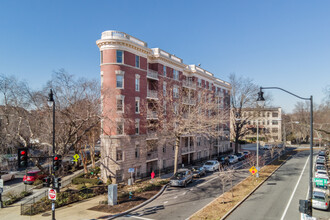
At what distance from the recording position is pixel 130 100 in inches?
1249

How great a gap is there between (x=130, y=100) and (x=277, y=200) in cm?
2021

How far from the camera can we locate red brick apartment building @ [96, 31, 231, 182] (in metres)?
29.7

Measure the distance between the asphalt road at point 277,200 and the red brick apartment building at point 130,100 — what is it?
10.0m

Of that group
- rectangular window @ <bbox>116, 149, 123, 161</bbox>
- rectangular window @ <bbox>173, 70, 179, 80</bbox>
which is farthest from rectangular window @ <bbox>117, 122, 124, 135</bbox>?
rectangular window @ <bbox>173, 70, 179, 80</bbox>

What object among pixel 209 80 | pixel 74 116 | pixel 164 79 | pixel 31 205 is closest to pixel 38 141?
pixel 74 116

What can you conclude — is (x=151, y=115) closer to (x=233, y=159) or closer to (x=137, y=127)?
(x=137, y=127)

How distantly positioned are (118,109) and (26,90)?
424 inches

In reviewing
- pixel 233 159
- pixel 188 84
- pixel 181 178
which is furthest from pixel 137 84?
pixel 233 159

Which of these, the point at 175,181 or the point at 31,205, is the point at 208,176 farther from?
the point at 31,205

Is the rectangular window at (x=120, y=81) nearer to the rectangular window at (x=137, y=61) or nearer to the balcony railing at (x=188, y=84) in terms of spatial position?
the rectangular window at (x=137, y=61)

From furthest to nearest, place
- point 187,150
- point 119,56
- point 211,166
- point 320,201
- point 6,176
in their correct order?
1. point 187,150
2. point 211,166
3. point 6,176
4. point 119,56
5. point 320,201

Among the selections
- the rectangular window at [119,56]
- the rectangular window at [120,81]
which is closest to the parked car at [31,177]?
the rectangular window at [120,81]

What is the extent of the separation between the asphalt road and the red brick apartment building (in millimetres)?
10032

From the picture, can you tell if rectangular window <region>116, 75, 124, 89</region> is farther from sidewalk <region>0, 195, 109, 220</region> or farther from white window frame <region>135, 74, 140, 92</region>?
sidewalk <region>0, 195, 109, 220</region>
